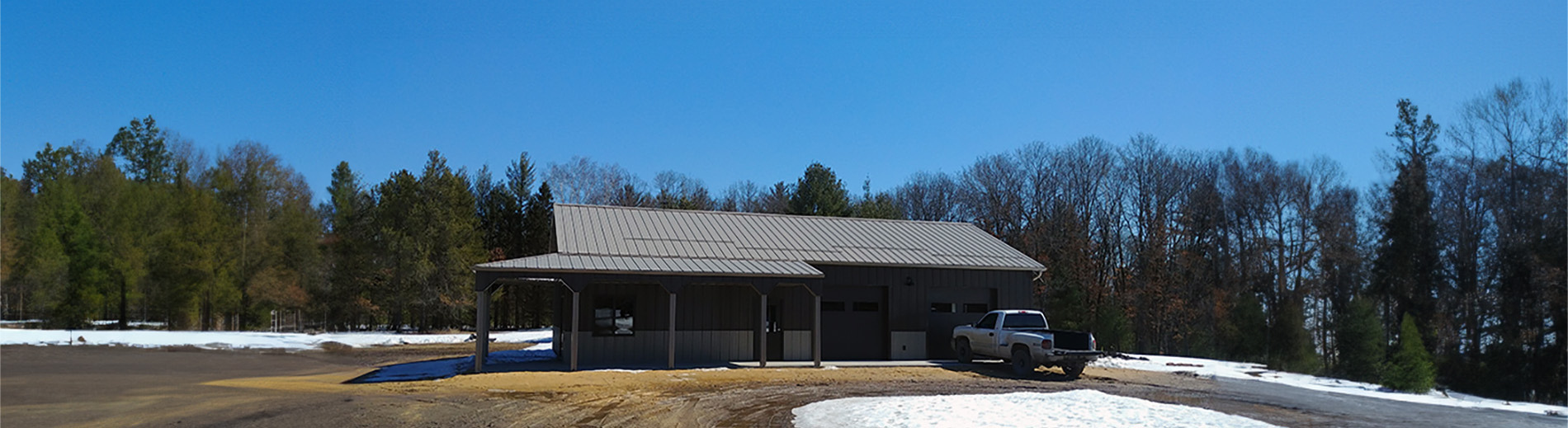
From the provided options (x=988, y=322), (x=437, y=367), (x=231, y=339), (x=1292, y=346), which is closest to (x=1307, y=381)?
(x=988, y=322)

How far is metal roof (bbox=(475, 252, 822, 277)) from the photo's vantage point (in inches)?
749

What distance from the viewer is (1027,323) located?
21984mm

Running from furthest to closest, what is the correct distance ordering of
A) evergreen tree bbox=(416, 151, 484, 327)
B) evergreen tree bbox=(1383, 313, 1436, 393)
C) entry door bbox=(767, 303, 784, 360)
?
evergreen tree bbox=(416, 151, 484, 327) → evergreen tree bbox=(1383, 313, 1436, 393) → entry door bbox=(767, 303, 784, 360)

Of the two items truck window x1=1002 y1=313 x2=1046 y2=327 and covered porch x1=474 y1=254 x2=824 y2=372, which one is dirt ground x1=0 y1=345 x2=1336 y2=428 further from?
covered porch x1=474 y1=254 x2=824 y2=372

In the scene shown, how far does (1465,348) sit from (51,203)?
6321 cm

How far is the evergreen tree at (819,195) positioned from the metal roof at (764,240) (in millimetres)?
17370

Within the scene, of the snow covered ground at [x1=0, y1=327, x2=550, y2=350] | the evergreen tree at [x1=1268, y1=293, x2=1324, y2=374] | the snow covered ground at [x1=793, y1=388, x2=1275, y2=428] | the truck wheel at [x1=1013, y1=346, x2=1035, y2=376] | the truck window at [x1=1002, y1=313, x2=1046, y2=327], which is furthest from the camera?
the snow covered ground at [x1=0, y1=327, x2=550, y2=350]

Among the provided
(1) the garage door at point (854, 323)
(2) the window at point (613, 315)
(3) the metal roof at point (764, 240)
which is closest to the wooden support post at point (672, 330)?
(3) the metal roof at point (764, 240)

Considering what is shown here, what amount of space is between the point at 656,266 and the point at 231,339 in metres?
23.5

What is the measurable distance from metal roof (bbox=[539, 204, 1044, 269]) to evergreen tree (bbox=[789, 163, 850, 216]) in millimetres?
17370

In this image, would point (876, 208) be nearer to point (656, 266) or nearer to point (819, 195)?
point (819, 195)

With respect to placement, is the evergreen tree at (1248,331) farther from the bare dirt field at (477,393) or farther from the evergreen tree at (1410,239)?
the bare dirt field at (477,393)

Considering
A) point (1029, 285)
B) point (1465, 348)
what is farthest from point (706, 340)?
point (1465, 348)

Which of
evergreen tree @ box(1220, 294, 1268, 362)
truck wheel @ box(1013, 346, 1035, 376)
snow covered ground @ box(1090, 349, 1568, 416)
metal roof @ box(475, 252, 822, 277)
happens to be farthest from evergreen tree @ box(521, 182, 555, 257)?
evergreen tree @ box(1220, 294, 1268, 362)
